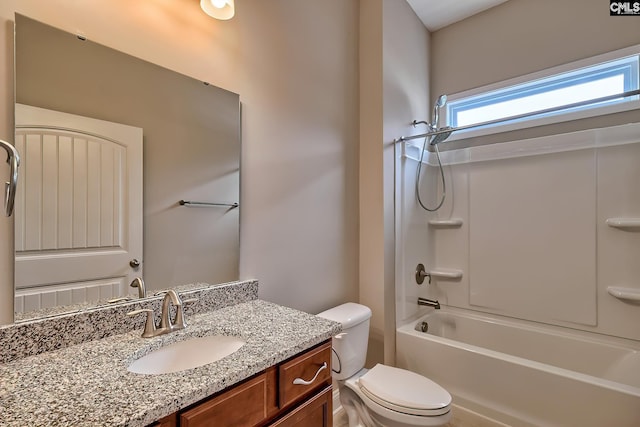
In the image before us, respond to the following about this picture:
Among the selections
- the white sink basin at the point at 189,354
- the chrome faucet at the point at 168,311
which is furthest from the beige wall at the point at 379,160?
the chrome faucet at the point at 168,311

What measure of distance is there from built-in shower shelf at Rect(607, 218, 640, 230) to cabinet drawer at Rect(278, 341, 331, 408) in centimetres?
214

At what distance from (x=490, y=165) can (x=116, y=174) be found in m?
2.60

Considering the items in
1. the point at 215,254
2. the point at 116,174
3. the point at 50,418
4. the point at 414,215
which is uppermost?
→ the point at 116,174

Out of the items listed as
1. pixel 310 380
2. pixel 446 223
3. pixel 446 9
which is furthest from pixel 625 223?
pixel 310 380

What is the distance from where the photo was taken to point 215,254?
1.37m

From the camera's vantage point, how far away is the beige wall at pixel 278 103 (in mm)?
1044

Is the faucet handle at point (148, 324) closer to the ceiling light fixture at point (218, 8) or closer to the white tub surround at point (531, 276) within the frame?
the ceiling light fixture at point (218, 8)

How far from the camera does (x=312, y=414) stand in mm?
1027

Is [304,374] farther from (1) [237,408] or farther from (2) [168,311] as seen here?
(2) [168,311]

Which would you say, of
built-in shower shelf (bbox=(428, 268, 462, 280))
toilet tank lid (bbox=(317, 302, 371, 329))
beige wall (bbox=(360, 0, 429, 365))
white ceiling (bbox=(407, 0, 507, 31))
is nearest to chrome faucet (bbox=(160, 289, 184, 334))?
toilet tank lid (bbox=(317, 302, 371, 329))

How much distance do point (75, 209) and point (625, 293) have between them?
301cm

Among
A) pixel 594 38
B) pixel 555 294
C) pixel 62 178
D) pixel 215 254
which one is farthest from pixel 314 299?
pixel 594 38

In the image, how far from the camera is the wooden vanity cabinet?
0.72m

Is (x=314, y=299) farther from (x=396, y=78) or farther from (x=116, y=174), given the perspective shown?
(x=396, y=78)
